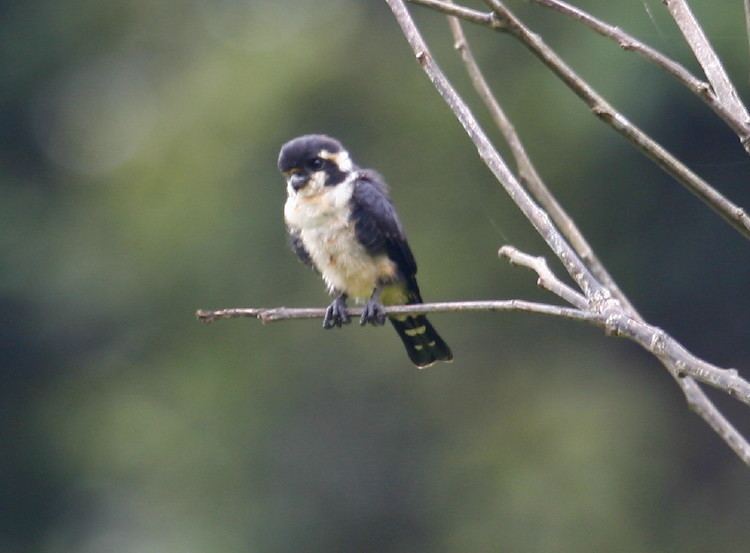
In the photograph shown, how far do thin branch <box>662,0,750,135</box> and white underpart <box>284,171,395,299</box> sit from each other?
271 cm

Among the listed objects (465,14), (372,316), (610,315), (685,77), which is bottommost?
(610,315)

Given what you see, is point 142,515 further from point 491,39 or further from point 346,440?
point 491,39

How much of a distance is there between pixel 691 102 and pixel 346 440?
4.56 m

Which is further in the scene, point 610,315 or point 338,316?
point 338,316

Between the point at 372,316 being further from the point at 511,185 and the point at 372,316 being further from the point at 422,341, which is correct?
the point at 511,185

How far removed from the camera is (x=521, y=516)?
15.0 meters

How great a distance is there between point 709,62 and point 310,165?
289 cm

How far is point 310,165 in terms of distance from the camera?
5789 mm

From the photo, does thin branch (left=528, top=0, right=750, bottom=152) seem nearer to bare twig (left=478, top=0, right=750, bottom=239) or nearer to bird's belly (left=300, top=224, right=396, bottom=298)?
bare twig (left=478, top=0, right=750, bottom=239)

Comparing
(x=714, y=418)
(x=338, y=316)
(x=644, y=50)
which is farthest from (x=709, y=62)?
(x=338, y=316)

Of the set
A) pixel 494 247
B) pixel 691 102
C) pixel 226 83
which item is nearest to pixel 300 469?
pixel 494 247

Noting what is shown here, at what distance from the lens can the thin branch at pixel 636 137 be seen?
2.82 m

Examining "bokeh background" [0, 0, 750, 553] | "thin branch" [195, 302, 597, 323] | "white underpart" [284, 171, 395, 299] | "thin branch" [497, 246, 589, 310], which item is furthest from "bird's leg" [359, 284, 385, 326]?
"bokeh background" [0, 0, 750, 553]

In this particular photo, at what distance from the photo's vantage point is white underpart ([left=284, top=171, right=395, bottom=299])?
18.9 ft
